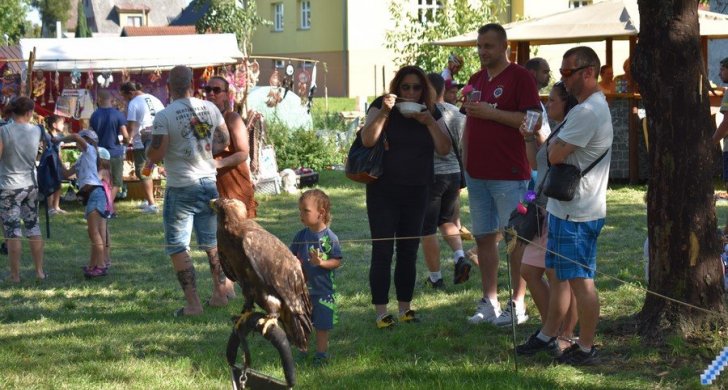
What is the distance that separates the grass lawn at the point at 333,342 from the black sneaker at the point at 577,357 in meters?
0.09

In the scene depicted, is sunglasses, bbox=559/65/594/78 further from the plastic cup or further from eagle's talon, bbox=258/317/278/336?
eagle's talon, bbox=258/317/278/336

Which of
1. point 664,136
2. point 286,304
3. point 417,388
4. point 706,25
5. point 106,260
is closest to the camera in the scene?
point 286,304

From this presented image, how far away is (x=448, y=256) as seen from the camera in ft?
32.8

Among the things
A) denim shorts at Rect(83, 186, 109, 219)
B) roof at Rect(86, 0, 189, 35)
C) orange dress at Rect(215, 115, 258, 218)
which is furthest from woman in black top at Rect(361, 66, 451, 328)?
roof at Rect(86, 0, 189, 35)

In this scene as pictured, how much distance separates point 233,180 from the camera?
8.21m

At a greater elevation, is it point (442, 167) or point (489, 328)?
point (442, 167)

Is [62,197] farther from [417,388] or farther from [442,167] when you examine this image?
[417,388]

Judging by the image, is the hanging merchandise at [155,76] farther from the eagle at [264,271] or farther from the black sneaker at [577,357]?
the eagle at [264,271]

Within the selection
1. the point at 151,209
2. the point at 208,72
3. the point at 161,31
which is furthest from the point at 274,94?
the point at 161,31

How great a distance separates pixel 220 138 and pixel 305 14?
40.7m

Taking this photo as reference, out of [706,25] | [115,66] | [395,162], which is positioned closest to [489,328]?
[395,162]

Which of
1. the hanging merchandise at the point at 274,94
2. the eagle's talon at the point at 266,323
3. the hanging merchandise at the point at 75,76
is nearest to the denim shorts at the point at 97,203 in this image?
the eagle's talon at the point at 266,323

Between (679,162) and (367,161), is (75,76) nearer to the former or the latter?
(367,161)

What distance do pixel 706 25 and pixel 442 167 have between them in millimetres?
8195
